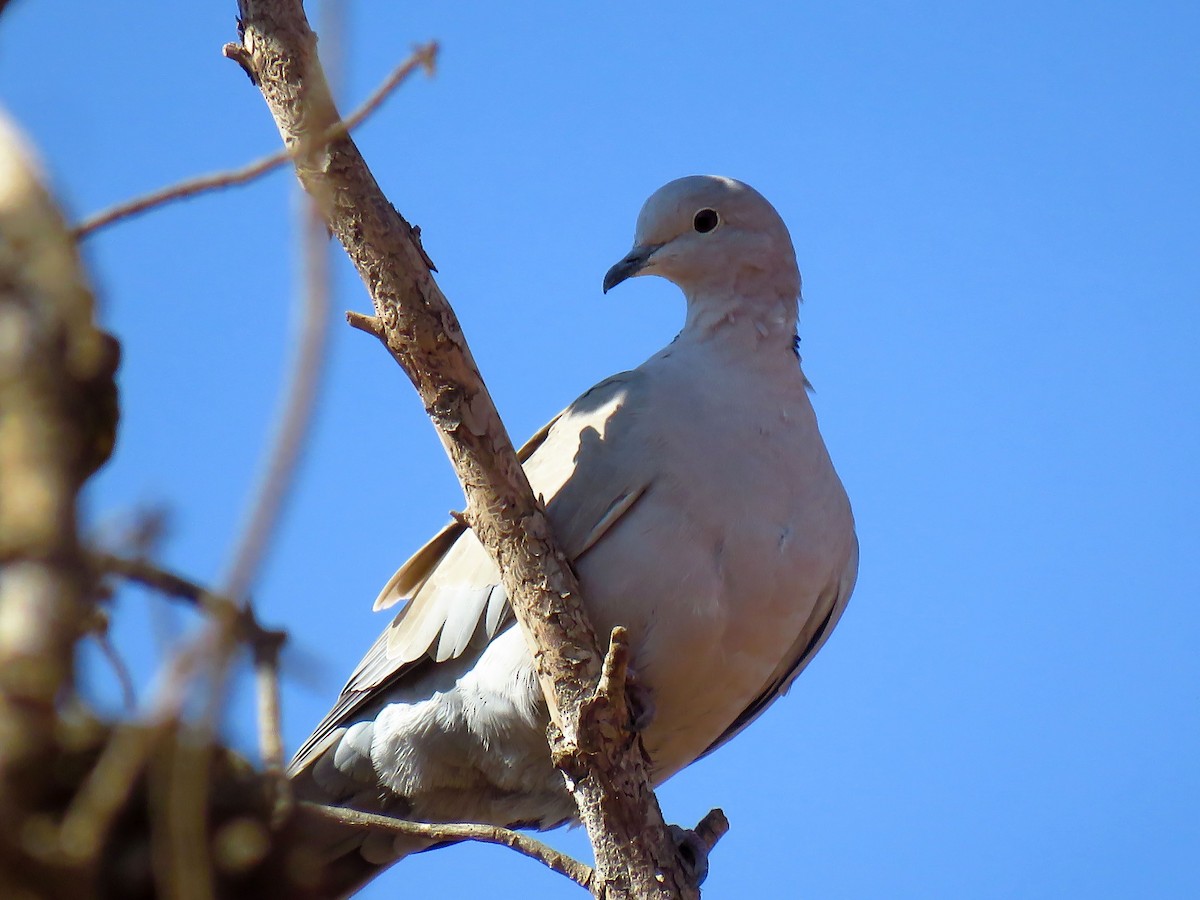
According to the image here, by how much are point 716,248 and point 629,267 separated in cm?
31

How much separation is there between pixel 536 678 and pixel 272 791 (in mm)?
2202

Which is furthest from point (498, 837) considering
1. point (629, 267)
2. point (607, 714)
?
point (629, 267)

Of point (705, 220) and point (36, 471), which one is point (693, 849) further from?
point (36, 471)

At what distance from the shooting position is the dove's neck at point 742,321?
4.30 meters

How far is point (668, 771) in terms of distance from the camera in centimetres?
426

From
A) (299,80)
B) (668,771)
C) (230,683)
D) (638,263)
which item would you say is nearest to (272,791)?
(230,683)

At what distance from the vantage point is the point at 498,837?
10.1ft

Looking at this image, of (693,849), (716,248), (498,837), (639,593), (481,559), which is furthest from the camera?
(716,248)

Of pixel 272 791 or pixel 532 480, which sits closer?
pixel 272 791

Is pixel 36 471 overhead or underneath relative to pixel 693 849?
underneath

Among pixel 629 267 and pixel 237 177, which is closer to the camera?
pixel 237 177

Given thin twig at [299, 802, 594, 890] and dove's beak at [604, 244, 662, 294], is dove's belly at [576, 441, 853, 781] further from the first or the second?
dove's beak at [604, 244, 662, 294]

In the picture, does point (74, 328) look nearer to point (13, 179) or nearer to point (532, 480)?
point (13, 179)

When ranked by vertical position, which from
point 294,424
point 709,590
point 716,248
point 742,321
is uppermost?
point 716,248
